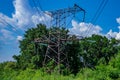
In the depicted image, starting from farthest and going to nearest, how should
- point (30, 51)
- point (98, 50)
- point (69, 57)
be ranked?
point (98, 50) < point (69, 57) < point (30, 51)

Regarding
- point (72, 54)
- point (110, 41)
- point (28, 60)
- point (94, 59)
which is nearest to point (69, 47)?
point (72, 54)

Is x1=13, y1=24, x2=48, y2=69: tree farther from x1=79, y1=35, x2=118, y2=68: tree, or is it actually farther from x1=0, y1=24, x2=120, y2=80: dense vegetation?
x1=79, y1=35, x2=118, y2=68: tree

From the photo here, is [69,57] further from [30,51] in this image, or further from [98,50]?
[98,50]

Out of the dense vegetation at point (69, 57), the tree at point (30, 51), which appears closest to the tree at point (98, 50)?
the dense vegetation at point (69, 57)

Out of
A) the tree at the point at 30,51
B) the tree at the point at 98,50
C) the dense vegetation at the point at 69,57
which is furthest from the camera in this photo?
the tree at the point at 98,50

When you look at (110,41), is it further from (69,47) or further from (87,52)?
(69,47)

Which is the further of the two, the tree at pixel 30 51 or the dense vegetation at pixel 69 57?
the tree at pixel 30 51

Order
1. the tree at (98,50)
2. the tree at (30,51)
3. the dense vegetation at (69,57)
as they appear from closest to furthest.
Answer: the dense vegetation at (69,57) → the tree at (30,51) → the tree at (98,50)

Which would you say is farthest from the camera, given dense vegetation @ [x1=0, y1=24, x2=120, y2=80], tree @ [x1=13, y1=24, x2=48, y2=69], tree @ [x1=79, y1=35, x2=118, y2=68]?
tree @ [x1=79, y1=35, x2=118, y2=68]

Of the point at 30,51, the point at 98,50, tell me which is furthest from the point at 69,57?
the point at 98,50

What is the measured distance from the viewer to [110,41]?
2361 inches

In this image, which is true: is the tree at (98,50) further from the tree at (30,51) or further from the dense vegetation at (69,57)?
the tree at (30,51)

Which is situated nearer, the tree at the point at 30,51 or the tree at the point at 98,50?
the tree at the point at 30,51

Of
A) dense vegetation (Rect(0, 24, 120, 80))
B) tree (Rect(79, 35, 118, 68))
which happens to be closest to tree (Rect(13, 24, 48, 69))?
dense vegetation (Rect(0, 24, 120, 80))
